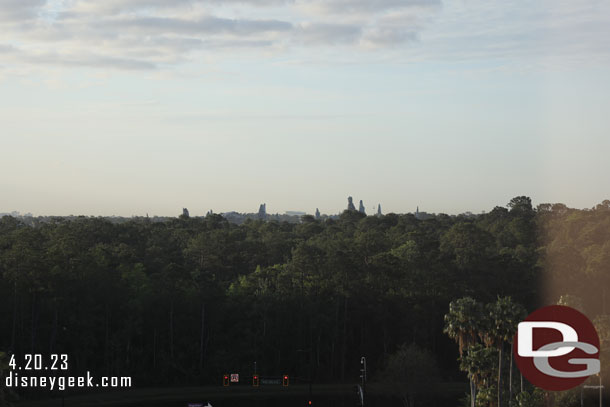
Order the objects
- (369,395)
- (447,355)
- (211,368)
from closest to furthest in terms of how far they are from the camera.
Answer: (369,395) < (211,368) < (447,355)

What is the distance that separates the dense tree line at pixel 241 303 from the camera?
85.4 m

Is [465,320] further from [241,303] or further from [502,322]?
[241,303]

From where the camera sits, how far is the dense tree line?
8544cm

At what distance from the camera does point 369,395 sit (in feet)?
277

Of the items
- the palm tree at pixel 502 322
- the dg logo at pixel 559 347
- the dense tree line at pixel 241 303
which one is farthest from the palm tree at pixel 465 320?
the dense tree line at pixel 241 303

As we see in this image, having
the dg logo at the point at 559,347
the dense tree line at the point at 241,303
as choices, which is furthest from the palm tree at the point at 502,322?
the dense tree line at the point at 241,303

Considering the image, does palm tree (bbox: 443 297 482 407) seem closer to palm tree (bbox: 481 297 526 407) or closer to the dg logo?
palm tree (bbox: 481 297 526 407)

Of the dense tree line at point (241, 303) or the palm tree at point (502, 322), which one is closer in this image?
the palm tree at point (502, 322)

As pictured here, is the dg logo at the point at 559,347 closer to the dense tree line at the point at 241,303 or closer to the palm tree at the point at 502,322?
the palm tree at the point at 502,322

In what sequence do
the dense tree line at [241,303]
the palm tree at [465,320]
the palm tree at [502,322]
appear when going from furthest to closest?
the dense tree line at [241,303] < the palm tree at [465,320] < the palm tree at [502,322]

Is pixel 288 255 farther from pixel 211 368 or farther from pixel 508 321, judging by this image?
pixel 508 321

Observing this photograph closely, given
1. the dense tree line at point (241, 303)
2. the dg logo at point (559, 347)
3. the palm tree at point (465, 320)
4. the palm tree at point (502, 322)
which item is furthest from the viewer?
the dense tree line at point (241, 303)

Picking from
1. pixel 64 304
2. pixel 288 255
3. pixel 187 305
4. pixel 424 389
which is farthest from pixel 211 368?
pixel 288 255

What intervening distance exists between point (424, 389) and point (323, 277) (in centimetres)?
2525
